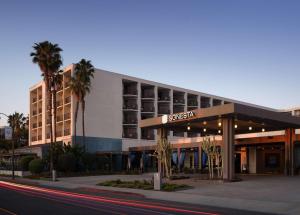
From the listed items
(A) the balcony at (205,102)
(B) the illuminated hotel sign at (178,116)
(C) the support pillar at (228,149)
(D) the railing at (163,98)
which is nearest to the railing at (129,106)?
(D) the railing at (163,98)

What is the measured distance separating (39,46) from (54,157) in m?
15.4

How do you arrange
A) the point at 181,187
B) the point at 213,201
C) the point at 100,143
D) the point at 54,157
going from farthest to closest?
the point at 100,143, the point at 54,157, the point at 181,187, the point at 213,201

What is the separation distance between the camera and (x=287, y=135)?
45250mm

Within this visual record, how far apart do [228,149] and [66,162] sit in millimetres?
29211

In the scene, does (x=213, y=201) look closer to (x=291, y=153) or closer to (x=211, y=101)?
(x=291, y=153)

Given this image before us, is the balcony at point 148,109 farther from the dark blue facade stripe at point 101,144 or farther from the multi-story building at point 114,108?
the dark blue facade stripe at point 101,144

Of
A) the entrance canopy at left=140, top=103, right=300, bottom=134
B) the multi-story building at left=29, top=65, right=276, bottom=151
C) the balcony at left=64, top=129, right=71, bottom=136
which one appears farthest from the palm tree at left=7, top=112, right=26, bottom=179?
the entrance canopy at left=140, top=103, right=300, bottom=134

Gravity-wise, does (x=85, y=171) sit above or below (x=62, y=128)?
below

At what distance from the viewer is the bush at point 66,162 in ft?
200

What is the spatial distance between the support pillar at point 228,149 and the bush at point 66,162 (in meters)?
28.8

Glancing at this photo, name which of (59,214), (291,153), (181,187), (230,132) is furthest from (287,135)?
(59,214)

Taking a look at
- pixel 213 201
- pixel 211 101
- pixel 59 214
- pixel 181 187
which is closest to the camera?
pixel 59 214

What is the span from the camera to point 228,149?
3794 centimetres

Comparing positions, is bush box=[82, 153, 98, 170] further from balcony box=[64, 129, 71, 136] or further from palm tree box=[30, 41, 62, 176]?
balcony box=[64, 129, 71, 136]
